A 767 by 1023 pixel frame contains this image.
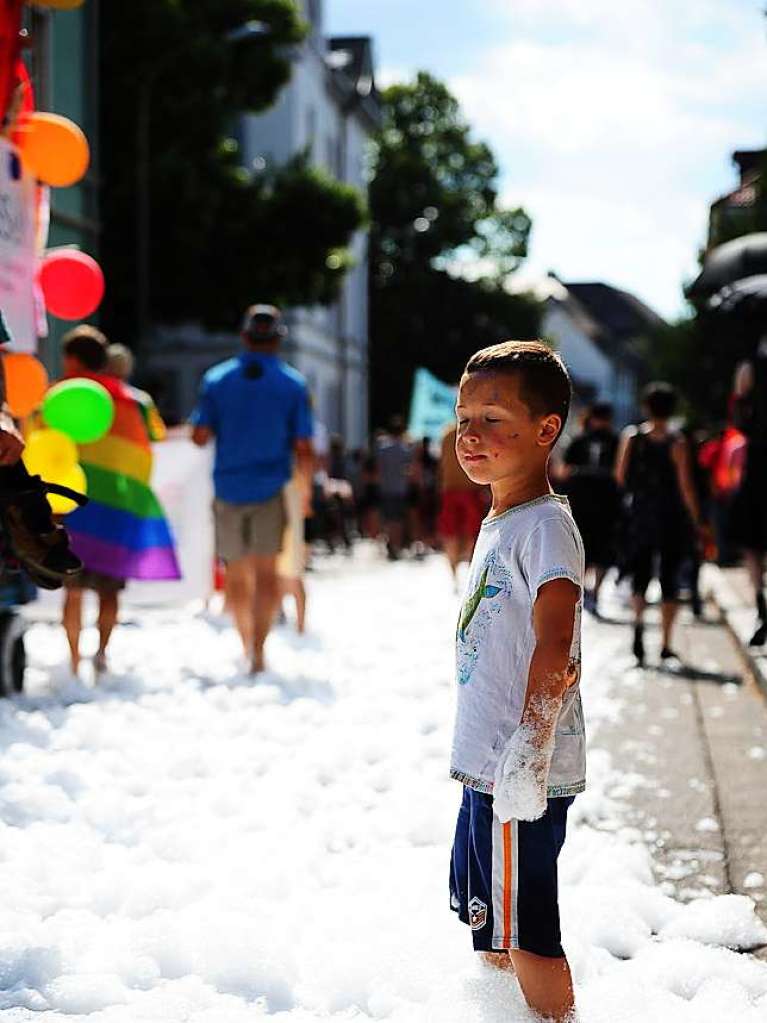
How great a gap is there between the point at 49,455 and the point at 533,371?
379cm

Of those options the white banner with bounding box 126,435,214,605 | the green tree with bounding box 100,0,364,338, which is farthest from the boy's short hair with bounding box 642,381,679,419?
the green tree with bounding box 100,0,364,338

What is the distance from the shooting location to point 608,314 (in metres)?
112

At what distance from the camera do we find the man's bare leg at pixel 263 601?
8836 mm

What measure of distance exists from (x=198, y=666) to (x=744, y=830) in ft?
14.3

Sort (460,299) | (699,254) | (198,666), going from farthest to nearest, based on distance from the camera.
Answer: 1. (460,299)
2. (699,254)
3. (198,666)

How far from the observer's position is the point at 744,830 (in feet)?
18.2

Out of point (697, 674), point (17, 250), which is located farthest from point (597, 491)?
point (17, 250)

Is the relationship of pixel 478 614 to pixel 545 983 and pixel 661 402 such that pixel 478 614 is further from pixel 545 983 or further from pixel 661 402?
pixel 661 402

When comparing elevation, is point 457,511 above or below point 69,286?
below

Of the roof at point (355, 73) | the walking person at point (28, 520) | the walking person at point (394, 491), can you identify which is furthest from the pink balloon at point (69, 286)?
the roof at point (355, 73)

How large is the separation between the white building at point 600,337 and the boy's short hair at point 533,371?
75074 millimetres

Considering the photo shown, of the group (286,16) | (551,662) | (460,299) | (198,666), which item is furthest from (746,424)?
(460,299)

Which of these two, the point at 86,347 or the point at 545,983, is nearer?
the point at 545,983

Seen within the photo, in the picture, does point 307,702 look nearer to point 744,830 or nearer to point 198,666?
point 198,666
